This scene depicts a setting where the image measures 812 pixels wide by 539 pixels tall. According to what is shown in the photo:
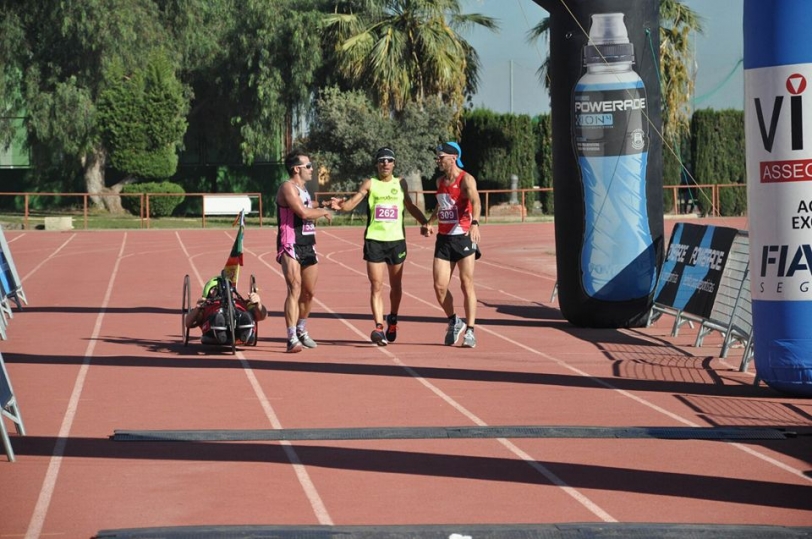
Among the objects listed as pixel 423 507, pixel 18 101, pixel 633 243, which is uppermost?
pixel 18 101

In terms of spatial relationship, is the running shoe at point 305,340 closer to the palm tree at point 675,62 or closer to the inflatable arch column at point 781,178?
the inflatable arch column at point 781,178

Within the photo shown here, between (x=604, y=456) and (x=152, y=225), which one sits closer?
(x=604, y=456)

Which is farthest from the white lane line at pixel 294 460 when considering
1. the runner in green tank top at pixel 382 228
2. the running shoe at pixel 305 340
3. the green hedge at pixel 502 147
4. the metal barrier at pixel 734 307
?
the green hedge at pixel 502 147

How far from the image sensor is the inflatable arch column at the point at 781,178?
9.62 m

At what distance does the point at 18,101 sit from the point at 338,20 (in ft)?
42.0

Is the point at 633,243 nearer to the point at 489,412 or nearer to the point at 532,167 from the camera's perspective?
the point at 489,412

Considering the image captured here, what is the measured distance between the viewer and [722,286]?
1275 cm

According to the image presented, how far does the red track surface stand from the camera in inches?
260

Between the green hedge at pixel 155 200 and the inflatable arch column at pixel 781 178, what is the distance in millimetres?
33872

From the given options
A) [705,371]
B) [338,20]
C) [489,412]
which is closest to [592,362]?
[705,371]

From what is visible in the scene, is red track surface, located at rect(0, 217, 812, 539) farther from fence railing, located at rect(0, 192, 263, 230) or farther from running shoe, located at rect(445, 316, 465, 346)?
fence railing, located at rect(0, 192, 263, 230)

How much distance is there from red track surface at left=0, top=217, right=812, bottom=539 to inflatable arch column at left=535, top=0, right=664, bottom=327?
0.62 m

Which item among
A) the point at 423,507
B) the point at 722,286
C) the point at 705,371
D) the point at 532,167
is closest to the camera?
the point at 423,507

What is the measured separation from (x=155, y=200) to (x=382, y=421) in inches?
1364
